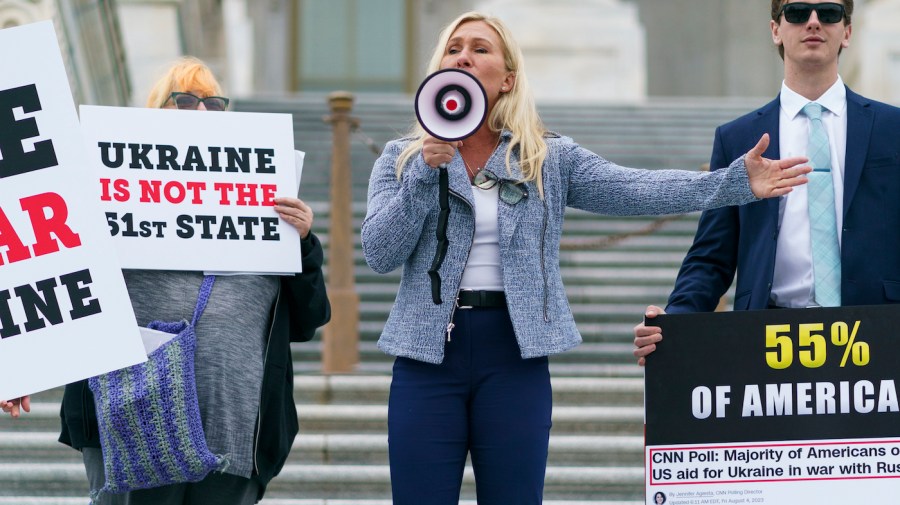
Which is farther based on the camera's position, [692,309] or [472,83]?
[692,309]

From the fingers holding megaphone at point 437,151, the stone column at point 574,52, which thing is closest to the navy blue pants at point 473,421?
the fingers holding megaphone at point 437,151

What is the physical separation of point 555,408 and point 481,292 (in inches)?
143

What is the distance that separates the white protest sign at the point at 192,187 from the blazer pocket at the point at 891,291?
170 cm

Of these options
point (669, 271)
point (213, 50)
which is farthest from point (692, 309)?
point (213, 50)

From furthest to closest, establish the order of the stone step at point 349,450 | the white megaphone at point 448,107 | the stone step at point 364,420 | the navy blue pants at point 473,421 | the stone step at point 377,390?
the stone step at point 377,390
the stone step at point 364,420
the stone step at point 349,450
the navy blue pants at point 473,421
the white megaphone at point 448,107

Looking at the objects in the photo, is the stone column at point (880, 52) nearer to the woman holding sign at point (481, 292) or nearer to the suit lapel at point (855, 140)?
the suit lapel at point (855, 140)

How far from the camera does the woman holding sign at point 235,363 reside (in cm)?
404

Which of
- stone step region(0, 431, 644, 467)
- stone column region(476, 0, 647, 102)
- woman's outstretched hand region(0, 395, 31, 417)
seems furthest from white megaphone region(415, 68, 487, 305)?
stone column region(476, 0, 647, 102)

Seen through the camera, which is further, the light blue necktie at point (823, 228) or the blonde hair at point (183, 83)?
the blonde hair at point (183, 83)

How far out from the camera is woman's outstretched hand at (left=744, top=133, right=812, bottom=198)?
3693 mm

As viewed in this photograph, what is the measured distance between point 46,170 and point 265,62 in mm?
13910

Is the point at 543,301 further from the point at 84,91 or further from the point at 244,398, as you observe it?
the point at 84,91

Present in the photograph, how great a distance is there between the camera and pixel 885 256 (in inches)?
155

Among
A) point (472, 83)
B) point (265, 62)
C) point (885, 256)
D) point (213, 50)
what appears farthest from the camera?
point (265, 62)
